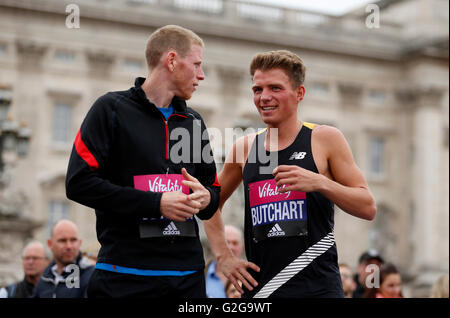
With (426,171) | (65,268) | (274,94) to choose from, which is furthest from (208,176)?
(426,171)

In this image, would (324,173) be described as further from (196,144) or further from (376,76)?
(376,76)

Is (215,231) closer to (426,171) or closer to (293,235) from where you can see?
(293,235)

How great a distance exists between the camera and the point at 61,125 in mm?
30031

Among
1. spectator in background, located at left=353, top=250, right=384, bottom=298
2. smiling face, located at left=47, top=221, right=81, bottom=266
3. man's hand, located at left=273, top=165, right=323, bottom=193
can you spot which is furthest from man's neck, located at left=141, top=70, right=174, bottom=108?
spectator in background, located at left=353, top=250, right=384, bottom=298

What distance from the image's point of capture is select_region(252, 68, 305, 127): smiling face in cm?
446

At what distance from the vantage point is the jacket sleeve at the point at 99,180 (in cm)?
389

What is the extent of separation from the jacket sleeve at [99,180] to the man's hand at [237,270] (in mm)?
719

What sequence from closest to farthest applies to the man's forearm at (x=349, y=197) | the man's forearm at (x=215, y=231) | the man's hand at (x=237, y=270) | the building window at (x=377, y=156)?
the man's forearm at (x=349, y=197) → the man's hand at (x=237, y=270) → the man's forearm at (x=215, y=231) → the building window at (x=377, y=156)

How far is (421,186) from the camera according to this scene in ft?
116

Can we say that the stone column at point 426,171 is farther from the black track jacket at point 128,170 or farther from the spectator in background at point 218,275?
the black track jacket at point 128,170

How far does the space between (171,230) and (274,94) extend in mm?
911

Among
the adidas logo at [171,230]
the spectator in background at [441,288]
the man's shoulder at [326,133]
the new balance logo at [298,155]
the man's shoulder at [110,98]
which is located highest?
the man's shoulder at [110,98]

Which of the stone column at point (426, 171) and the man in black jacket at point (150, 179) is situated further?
the stone column at point (426, 171)

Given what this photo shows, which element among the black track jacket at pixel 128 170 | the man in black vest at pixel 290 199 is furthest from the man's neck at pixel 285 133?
the black track jacket at pixel 128 170
